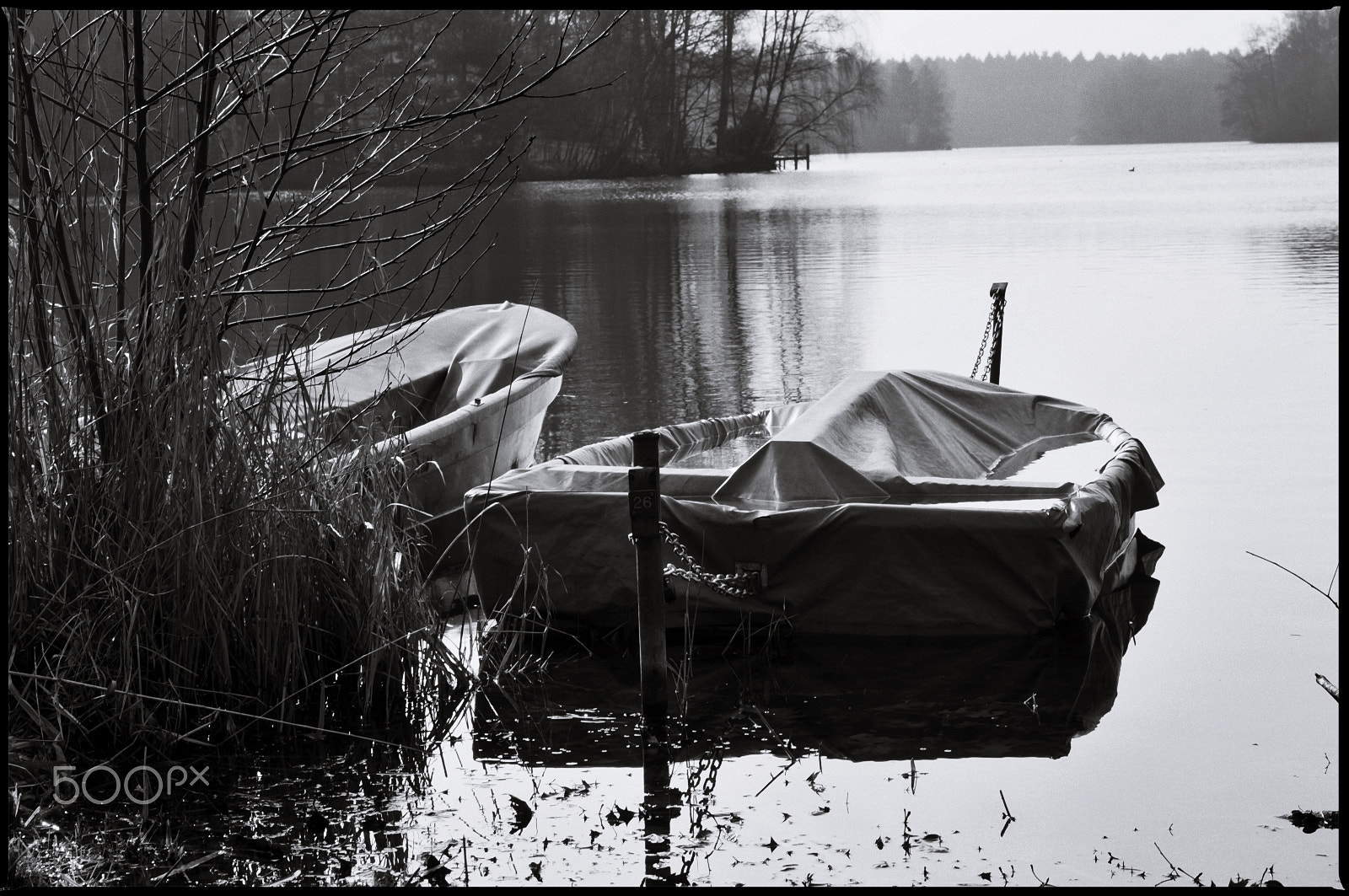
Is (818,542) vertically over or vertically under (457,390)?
under

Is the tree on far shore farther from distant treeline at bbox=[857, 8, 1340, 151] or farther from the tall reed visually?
the tall reed

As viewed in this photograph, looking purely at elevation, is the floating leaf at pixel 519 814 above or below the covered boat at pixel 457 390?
below

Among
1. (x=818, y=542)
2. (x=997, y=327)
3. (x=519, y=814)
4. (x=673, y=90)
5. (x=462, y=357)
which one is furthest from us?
(x=673, y=90)

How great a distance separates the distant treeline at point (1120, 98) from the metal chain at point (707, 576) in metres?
78.2

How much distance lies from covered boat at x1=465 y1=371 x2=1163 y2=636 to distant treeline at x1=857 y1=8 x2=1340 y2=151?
7776 cm

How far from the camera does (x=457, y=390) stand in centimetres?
877

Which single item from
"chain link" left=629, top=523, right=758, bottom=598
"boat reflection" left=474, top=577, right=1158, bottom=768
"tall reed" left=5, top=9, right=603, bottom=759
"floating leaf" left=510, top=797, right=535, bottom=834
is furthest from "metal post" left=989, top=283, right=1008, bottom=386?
"floating leaf" left=510, top=797, right=535, bottom=834

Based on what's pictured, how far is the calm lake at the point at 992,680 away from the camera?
3.84 metres

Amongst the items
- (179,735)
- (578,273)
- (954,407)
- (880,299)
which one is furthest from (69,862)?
(578,273)

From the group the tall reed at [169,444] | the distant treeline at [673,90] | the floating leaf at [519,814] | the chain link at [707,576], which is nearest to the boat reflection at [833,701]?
the chain link at [707,576]

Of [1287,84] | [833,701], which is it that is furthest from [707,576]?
[1287,84]

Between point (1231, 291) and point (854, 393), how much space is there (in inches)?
547

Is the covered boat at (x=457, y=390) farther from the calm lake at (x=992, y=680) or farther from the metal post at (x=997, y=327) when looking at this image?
the metal post at (x=997, y=327)

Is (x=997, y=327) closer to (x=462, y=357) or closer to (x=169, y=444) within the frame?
(x=462, y=357)
